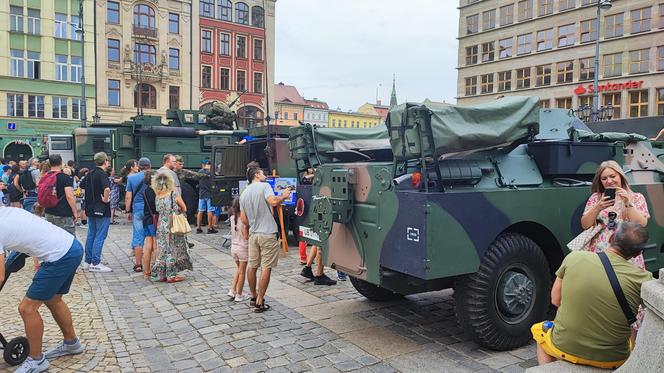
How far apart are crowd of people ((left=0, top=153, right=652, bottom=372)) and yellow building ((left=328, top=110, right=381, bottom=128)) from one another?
82527mm

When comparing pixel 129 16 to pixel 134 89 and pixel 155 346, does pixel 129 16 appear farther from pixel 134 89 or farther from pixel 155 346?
pixel 155 346

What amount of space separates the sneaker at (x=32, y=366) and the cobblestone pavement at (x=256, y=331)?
0.15m

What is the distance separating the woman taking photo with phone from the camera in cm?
445

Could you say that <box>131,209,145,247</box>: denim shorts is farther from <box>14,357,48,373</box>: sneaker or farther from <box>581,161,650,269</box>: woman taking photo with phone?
<box>581,161,650,269</box>: woman taking photo with phone

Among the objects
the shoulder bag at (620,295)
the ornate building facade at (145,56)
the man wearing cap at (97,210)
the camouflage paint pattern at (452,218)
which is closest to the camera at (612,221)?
the camouflage paint pattern at (452,218)

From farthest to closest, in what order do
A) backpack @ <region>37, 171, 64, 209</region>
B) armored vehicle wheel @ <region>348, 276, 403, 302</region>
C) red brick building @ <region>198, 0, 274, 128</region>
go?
red brick building @ <region>198, 0, 274, 128</region>, backpack @ <region>37, 171, 64, 209</region>, armored vehicle wheel @ <region>348, 276, 403, 302</region>

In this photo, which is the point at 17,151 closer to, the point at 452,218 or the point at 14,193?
the point at 14,193

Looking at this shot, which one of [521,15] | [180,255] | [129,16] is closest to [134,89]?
[129,16]

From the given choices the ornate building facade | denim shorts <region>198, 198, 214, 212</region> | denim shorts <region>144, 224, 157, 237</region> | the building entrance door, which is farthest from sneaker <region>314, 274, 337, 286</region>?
the ornate building facade

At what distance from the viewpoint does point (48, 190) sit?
26.7 ft

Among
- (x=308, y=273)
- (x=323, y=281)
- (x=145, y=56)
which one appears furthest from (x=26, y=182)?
(x=145, y=56)

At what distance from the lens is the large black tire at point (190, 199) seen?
1359 cm

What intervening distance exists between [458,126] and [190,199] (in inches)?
407

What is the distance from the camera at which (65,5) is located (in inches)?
1612
